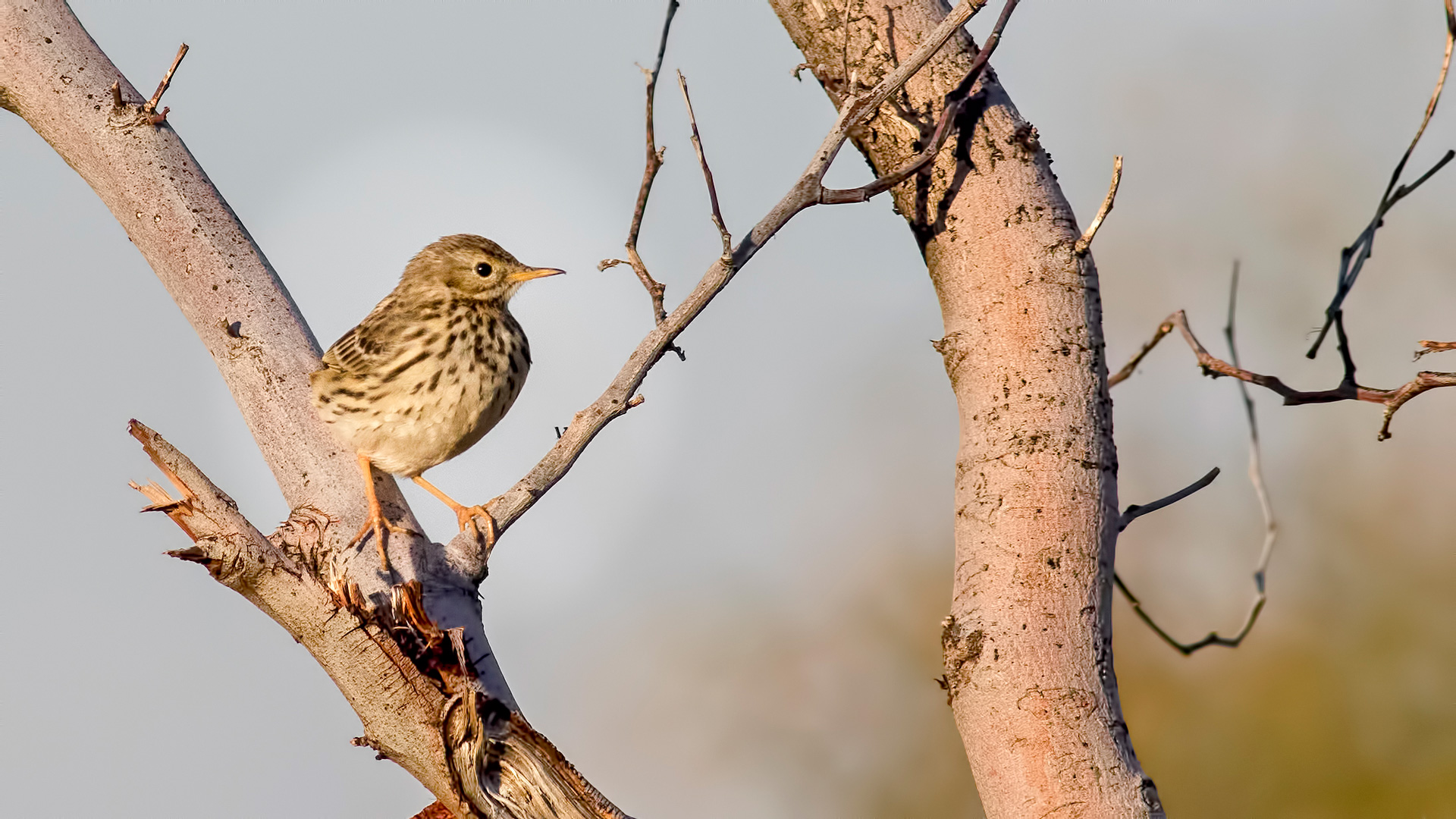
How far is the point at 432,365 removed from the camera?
5.50 meters

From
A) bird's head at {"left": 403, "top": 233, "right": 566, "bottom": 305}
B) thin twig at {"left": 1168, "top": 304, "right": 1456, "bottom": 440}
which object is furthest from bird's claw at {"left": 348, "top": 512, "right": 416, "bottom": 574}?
thin twig at {"left": 1168, "top": 304, "right": 1456, "bottom": 440}

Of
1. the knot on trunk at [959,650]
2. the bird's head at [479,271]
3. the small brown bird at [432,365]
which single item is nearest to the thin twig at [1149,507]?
the knot on trunk at [959,650]

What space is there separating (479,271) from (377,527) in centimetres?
224

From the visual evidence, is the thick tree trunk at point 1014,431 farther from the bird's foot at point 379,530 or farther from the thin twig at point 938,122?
the bird's foot at point 379,530

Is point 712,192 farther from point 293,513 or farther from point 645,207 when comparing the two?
point 293,513

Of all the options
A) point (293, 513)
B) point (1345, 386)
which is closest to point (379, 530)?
point (293, 513)

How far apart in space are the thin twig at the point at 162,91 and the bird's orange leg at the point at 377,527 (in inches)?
61.3

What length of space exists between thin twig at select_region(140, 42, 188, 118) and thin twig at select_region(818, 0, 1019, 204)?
2.35 metres

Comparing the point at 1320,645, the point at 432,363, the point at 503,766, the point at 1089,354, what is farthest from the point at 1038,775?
the point at 1320,645

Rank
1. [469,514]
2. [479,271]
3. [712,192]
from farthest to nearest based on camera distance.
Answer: [479,271], [469,514], [712,192]

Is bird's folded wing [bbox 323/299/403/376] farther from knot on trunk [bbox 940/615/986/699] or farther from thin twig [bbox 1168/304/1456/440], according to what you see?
thin twig [bbox 1168/304/1456/440]

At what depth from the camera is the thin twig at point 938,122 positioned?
361cm

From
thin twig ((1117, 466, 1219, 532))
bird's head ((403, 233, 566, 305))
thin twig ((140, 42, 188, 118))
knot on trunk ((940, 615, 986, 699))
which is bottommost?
knot on trunk ((940, 615, 986, 699))

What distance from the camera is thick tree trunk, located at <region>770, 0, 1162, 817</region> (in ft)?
11.5
